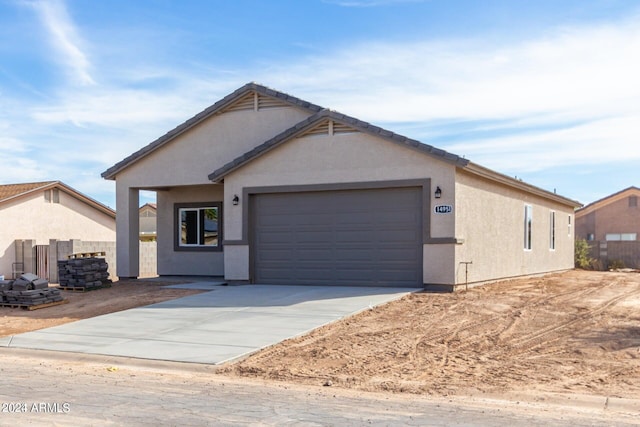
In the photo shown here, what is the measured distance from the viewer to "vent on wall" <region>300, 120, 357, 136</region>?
1778 centimetres

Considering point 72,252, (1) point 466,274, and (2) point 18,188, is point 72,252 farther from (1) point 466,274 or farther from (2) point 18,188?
(1) point 466,274

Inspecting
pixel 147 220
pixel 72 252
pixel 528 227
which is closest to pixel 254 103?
pixel 72 252

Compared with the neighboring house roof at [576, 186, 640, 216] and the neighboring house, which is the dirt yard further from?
the neighboring house

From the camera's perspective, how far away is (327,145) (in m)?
18.0

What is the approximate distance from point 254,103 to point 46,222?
47.1 feet

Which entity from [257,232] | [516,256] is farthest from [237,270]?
[516,256]

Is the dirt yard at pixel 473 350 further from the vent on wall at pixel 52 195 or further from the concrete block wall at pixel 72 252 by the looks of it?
the vent on wall at pixel 52 195

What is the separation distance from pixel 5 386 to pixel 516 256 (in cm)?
1645

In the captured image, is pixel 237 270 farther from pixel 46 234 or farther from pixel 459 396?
pixel 46 234

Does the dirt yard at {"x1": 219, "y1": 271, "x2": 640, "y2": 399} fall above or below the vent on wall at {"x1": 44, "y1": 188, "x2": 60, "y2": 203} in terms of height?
below

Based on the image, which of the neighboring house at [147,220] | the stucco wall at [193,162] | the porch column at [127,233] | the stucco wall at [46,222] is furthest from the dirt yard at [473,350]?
the neighboring house at [147,220]

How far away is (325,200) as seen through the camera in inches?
714

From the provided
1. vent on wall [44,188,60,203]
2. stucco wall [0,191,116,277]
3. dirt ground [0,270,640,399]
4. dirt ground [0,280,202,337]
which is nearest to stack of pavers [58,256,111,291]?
dirt ground [0,280,202,337]

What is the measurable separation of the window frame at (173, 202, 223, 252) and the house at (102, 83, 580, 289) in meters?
0.07
